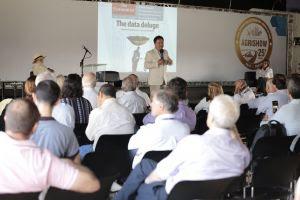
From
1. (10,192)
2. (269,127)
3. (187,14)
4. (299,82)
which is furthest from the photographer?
(187,14)

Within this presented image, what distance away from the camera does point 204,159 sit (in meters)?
2.73

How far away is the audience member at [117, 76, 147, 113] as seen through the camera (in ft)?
20.4

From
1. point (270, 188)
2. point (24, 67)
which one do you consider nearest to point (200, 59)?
point (24, 67)

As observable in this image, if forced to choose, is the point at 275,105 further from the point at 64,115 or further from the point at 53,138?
the point at 53,138

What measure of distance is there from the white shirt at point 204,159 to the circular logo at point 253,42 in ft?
36.7

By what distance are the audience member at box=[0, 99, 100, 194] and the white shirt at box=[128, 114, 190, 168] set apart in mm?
1340

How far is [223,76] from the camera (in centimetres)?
1362

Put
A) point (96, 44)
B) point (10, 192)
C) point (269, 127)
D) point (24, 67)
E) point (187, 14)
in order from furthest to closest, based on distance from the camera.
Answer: point (187, 14)
point (96, 44)
point (24, 67)
point (269, 127)
point (10, 192)

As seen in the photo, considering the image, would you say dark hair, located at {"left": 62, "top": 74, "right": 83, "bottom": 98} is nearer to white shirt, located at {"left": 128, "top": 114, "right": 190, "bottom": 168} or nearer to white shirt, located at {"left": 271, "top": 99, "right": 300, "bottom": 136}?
white shirt, located at {"left": 128, "top": 114, "right": 190, "bottom": 168}

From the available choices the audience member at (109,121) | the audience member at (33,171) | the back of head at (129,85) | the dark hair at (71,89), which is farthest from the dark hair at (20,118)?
the back of head at (129,85)

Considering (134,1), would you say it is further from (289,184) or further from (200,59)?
(289,184)

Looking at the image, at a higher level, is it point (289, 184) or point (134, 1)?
point (134, 1)

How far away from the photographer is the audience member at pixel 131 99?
623cm

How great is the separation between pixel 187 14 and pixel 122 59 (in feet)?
7.90
